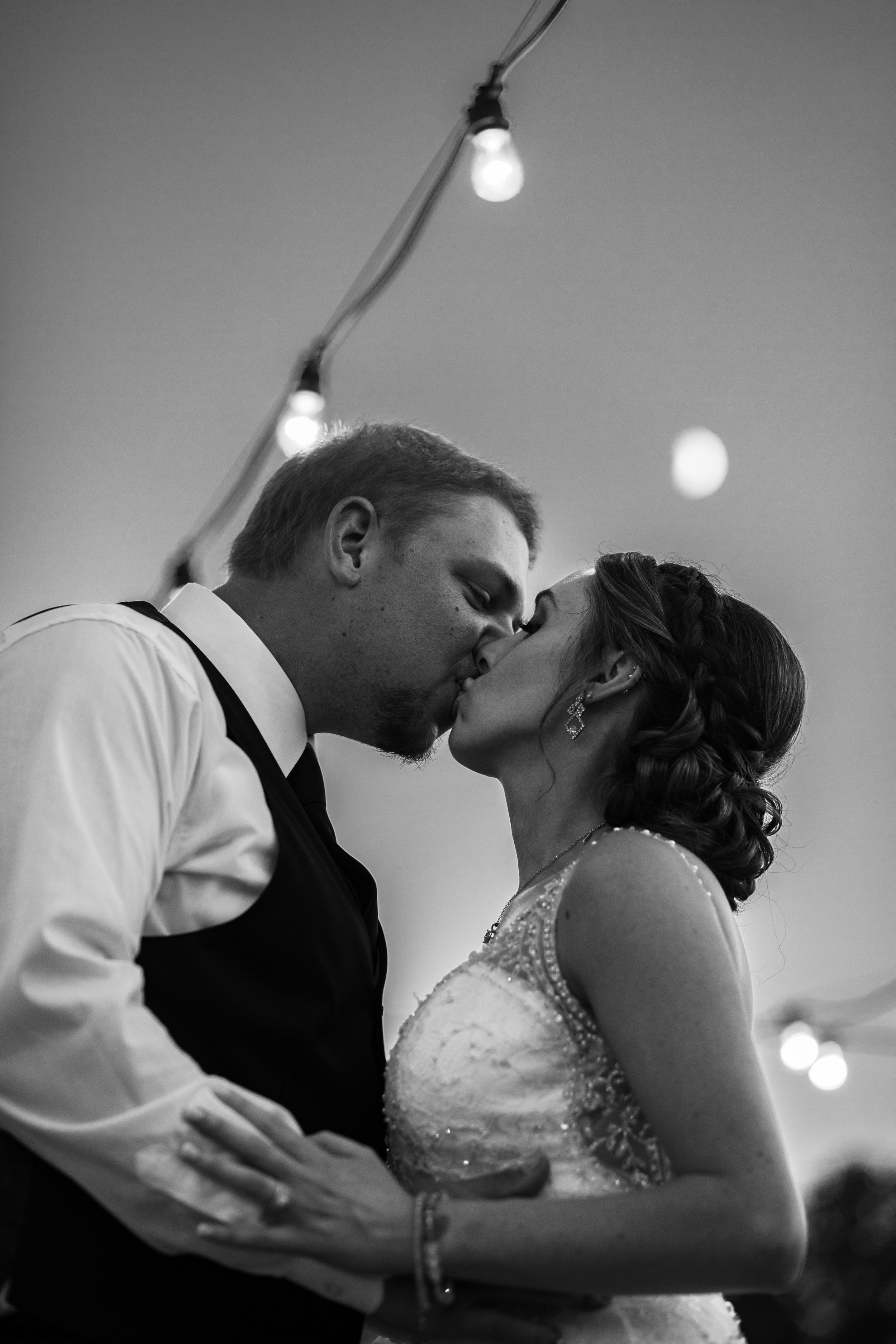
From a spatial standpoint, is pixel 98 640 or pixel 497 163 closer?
pixel 98 640

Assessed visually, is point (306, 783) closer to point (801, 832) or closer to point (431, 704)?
point (431, 704)

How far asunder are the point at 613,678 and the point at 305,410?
2.09m

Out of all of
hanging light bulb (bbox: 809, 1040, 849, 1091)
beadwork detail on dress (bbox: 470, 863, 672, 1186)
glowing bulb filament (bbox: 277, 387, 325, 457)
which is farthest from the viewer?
hanging light bulb (bbox: 809, 1040, 849, 1091)

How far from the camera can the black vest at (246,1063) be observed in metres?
1.39

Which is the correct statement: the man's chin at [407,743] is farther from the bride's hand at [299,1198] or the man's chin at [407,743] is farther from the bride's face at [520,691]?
the bride's hand at [299,1198]

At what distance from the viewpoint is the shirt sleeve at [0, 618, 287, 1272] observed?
133 centimetres

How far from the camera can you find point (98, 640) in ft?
5.17

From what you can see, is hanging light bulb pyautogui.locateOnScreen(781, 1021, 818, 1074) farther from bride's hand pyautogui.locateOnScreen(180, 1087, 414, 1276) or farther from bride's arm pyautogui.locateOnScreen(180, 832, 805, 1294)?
bride's hand pyautogui.locateOnScreen(180, 1087, 414, 1276)

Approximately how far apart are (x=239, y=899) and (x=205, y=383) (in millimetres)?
2929

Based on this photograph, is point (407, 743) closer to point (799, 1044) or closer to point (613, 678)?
point (613, 678)

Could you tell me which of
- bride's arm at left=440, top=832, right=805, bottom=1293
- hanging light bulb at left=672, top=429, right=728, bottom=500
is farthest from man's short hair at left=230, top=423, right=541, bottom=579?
hanging light bulb at left=672, top=429, right=728, bottom=500

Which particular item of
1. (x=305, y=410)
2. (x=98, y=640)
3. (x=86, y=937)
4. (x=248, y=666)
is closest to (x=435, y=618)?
(x=248, y=666)

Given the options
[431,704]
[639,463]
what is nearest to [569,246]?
[639,463]

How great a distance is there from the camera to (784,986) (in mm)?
5016
